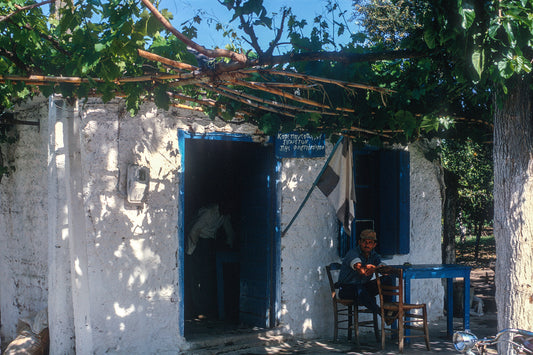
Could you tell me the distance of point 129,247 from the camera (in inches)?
234

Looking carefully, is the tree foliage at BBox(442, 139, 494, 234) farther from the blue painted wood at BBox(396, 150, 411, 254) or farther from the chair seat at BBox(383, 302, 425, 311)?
the chair seat at BBox(383, 302, 425, 311)

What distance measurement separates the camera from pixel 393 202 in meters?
7.89

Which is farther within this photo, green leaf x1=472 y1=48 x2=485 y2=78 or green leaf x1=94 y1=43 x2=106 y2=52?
green leaf x1=94 y1=43 x2=106 y2=52

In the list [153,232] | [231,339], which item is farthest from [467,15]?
[231,339]

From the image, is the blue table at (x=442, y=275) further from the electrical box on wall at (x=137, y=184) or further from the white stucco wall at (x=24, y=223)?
the white stucco wall at (x=24, y=223)

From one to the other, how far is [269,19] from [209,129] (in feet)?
8.48

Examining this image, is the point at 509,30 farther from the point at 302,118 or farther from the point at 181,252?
the point at 181,252

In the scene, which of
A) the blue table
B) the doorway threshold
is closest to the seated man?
the blue table

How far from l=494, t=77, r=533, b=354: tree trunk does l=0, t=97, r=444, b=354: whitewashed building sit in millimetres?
3334

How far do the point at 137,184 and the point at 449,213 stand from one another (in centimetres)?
561

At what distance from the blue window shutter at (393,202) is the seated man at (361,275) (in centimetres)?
115

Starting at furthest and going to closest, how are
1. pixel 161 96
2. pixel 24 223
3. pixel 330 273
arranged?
pixel 330 273
pixel 24 223
pixel 161 96

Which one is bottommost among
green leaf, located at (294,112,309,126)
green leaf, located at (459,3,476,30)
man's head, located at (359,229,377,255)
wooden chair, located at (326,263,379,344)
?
wooden chair, located at (326,263,379,344)

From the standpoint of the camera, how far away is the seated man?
6.65m
